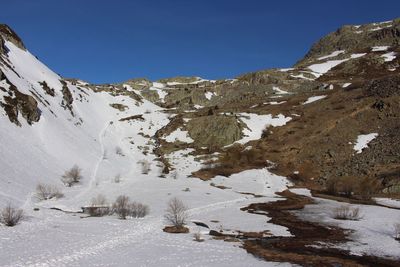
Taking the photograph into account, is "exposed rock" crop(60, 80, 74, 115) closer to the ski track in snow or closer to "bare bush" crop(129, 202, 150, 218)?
"bare bush" crop(129, 202, 150, 218)

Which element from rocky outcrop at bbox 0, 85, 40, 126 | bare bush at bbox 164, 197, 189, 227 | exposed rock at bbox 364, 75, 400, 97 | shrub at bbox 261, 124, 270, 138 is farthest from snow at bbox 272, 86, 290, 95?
bare bush at bbox 164, 197, 189, 227

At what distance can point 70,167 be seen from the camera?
46156 mm

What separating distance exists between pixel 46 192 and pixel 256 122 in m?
42.6

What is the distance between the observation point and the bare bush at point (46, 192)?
33.9 meters

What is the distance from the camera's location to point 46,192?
34469 mm

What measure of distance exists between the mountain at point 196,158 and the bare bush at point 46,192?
→ 68 cm

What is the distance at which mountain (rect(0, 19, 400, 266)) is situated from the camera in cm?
2430

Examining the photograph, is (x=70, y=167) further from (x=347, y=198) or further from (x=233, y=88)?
(x=233, y=88)

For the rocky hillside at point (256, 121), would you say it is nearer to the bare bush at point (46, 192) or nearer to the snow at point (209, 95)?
the snow at point (209, 95)

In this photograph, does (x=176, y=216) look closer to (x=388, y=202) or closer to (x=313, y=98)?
(x=388, y=202)

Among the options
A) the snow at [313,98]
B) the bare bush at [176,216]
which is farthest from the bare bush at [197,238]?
the snow at [313,98]

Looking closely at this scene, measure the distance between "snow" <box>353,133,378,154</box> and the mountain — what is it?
25 centimetres

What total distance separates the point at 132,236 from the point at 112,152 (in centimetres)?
3681

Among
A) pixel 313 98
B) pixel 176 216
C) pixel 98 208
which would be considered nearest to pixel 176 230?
pixel 176 216
